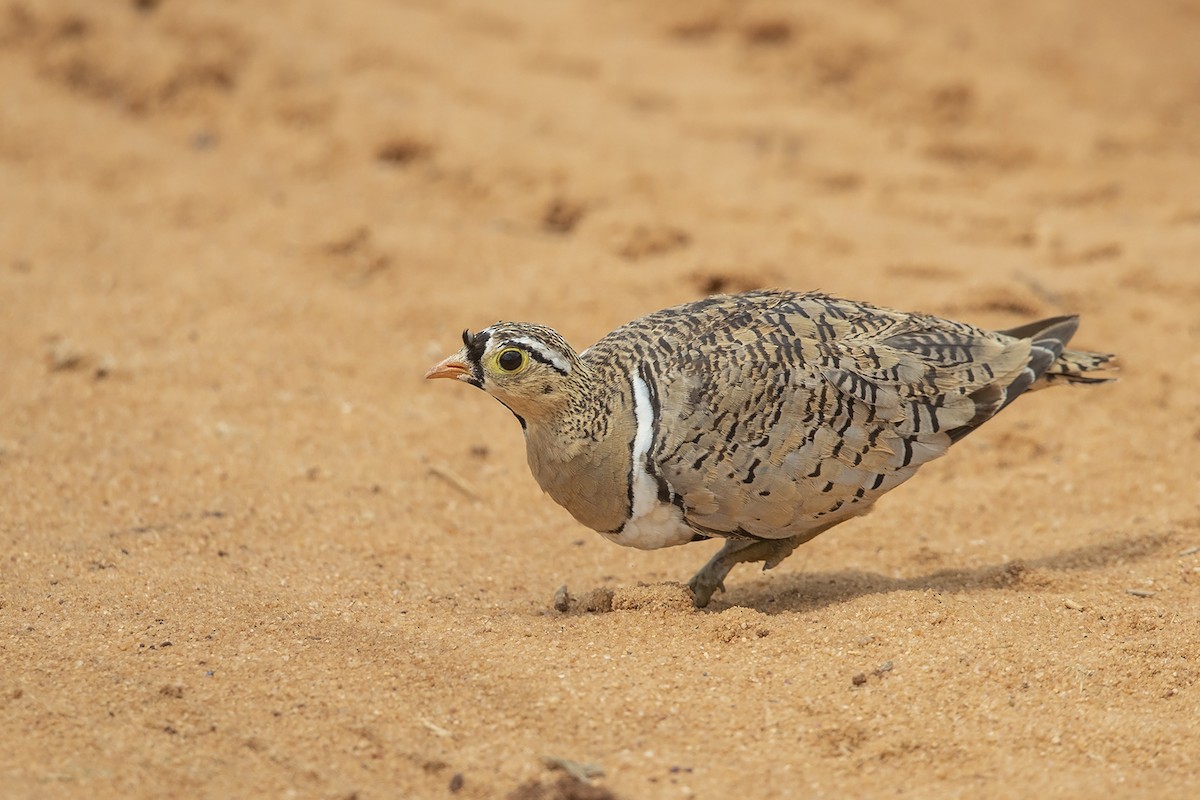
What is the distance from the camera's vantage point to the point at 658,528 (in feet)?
15.9

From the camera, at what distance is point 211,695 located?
13.8 ft

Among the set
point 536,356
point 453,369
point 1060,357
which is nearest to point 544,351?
point 536,356

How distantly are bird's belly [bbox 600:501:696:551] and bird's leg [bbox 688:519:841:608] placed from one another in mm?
236

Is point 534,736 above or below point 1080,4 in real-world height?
below

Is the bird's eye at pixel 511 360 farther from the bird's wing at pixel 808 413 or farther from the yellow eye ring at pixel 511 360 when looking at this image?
the bird's wing at pixel 808 413

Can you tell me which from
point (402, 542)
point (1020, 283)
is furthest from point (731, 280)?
point (402, 542)

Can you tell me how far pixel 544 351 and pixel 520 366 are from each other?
0.36 ft

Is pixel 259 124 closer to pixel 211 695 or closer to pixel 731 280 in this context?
pixel 731 280

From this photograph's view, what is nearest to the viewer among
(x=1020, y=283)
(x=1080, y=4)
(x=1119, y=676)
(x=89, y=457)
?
(x=1119, y=676)

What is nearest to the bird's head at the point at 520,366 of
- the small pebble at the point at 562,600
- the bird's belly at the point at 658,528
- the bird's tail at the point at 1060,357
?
the bird's belly at the point at 658,528

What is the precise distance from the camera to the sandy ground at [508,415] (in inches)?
161

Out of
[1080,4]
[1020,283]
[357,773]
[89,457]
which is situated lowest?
[89,457]

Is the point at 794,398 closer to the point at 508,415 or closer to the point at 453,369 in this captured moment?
the point at 453,369

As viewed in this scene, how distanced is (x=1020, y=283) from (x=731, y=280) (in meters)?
1.77
